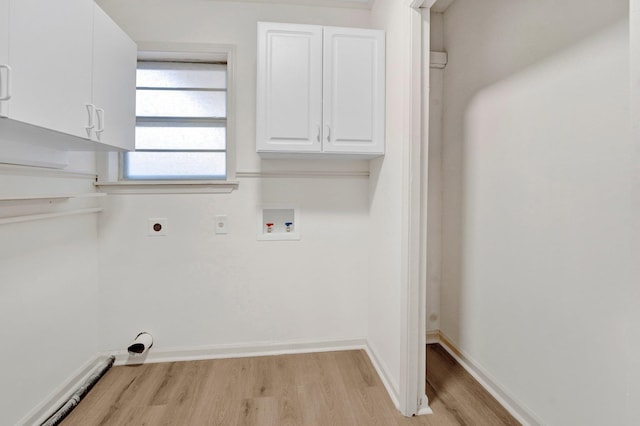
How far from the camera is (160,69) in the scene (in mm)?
2342

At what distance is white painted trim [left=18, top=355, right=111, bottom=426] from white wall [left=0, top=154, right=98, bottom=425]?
0.07ft

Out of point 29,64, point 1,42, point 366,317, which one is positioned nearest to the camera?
point 1,42

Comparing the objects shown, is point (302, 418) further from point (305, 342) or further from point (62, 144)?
point (62, 144)

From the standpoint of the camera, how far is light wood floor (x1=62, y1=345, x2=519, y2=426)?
5.61 feet

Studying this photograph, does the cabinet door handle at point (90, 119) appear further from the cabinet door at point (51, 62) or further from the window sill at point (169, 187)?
the window sill at point (169, 187)

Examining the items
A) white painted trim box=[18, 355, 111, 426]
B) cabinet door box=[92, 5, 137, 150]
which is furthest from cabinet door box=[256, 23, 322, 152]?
white painted trim box=[18, 355, 111, 426]

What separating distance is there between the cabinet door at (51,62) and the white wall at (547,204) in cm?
178

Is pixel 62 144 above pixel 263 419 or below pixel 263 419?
above

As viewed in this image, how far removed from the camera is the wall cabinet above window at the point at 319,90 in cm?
194

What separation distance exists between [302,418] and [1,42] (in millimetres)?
1981

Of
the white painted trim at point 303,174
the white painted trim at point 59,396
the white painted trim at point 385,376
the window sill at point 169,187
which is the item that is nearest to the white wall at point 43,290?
the white painted trim at point 59,396

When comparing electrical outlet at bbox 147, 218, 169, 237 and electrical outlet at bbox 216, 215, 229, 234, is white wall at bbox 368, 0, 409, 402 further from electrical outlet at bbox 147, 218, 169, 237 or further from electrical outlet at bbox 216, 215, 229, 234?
electrical outlet at bbox 147, 218, 169, 237

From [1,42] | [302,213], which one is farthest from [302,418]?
[1,42]

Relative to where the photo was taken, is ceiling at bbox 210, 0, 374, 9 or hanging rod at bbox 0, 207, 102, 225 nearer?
hanging rod at bbox 0, 207, 102, 225
